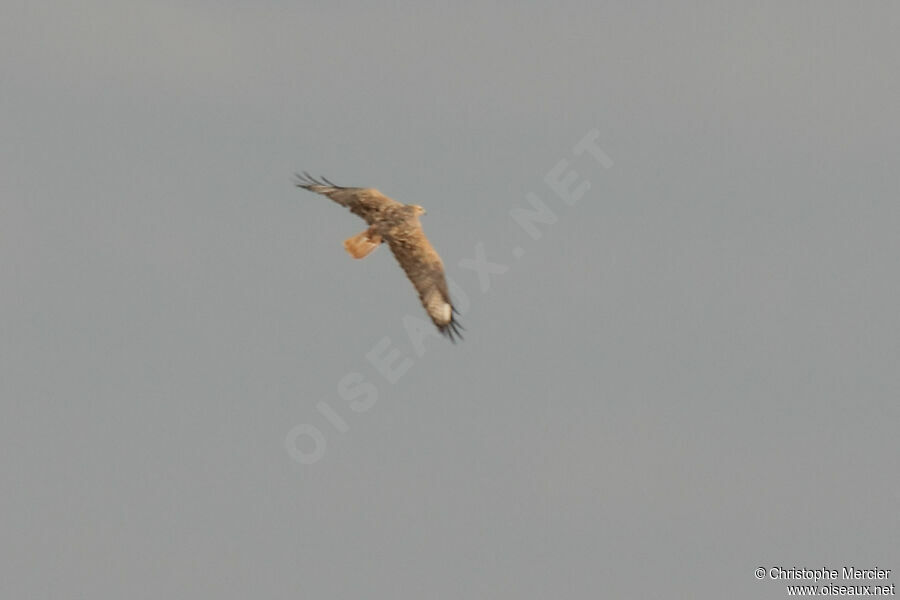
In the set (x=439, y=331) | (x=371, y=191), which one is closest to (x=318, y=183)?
(x=371, y=191)

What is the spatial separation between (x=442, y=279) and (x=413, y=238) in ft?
5.15

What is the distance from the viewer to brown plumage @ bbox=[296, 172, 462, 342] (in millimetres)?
69625

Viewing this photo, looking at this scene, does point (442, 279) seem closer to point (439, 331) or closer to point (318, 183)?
point (439, 331)

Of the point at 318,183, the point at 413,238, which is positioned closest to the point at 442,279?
the point at 413,238

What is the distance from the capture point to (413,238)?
7056 cm

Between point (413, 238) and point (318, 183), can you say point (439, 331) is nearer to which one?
point (413, 238)

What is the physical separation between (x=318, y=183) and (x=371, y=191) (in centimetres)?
218

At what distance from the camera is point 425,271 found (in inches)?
2758

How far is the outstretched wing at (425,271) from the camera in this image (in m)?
69.4

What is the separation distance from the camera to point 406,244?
7044cm

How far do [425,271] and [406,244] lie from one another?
39.4 inches

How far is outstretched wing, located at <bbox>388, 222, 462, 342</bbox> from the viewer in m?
69.4

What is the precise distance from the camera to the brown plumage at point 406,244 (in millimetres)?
69625

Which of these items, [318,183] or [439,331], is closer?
[439,331]
